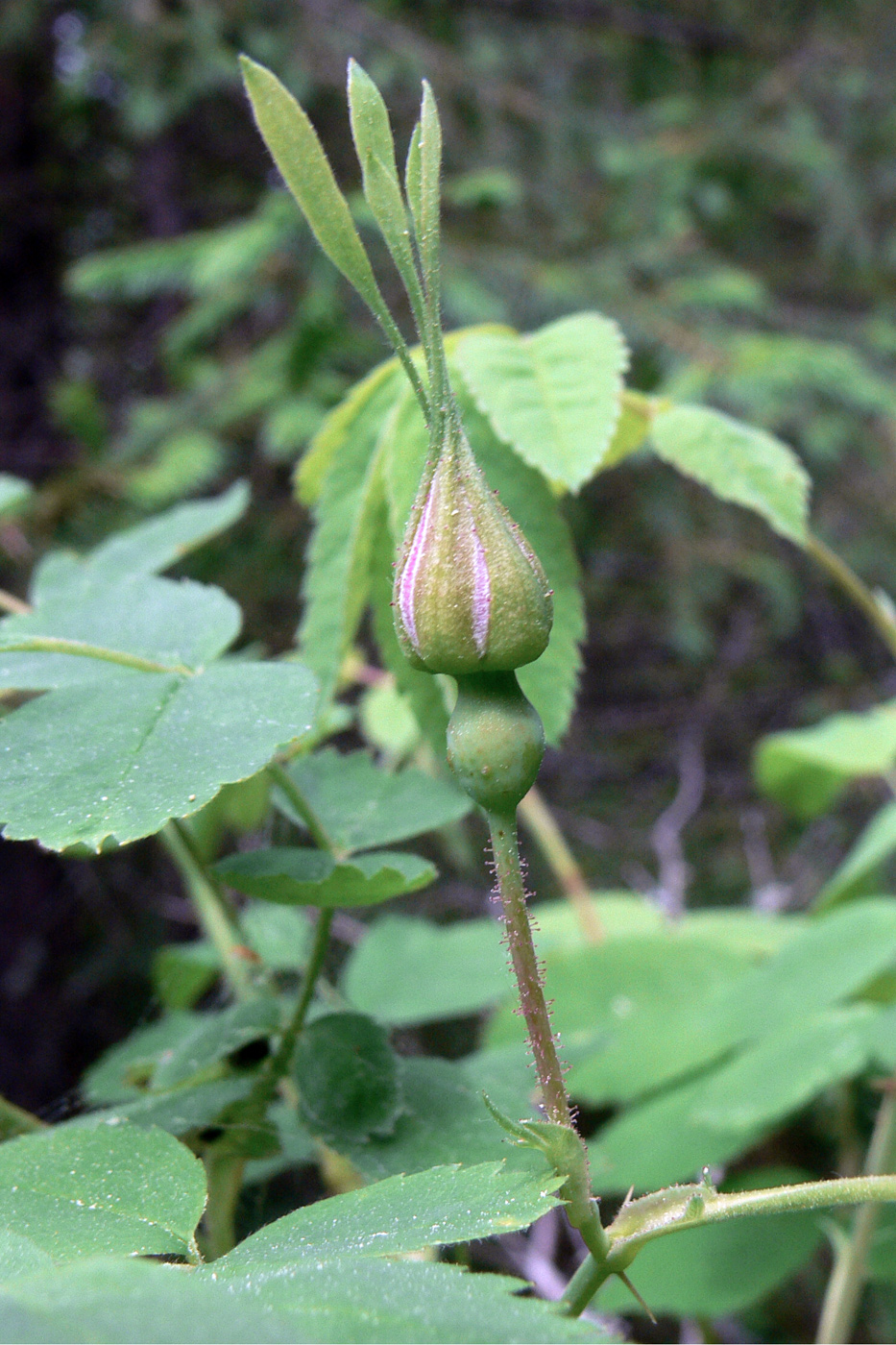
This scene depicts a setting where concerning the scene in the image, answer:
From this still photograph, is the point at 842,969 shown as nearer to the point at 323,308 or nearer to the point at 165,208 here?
the point at 323,308

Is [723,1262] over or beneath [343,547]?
beneath

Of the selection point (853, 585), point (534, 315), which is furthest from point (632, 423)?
point (534, 315)

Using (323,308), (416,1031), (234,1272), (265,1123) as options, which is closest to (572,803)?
(416,1031)

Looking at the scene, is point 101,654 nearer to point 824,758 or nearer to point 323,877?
point 323,877

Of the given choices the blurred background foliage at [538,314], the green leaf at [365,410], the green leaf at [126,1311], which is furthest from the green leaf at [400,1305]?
the blurred background foliage at [538,314]

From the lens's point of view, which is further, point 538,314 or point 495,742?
point 538,314

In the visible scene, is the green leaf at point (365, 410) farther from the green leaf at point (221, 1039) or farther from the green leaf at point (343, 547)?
the green leaf at point (221, 1039)
